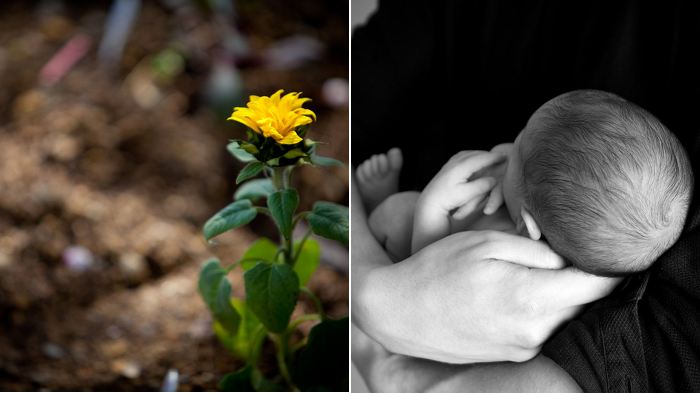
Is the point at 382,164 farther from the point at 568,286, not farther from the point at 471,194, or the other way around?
the point at 568,286

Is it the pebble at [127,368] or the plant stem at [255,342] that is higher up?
the plant stem at [255,342]

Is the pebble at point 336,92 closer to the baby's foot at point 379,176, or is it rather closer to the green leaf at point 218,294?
the baby's foot at point 379,176

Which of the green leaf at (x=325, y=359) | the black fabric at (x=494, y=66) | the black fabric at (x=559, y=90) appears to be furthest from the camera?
the green leaf at (x=325, y=359)

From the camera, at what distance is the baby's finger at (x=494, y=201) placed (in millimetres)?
651

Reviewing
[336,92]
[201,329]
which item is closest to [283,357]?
[201,329]

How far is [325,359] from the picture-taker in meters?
0.79

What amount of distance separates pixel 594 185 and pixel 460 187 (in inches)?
6.3

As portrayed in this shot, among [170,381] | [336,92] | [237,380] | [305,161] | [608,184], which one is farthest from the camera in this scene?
[336,92]

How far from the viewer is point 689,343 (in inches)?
20.1

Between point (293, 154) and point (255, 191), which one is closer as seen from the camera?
point (293, 154)

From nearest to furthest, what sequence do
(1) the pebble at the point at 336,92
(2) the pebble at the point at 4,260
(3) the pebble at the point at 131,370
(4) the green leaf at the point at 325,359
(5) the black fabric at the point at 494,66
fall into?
(5) the black fabric at the point at 494,66 → (4) the green leaf at the point at 325,359 → (3) the pebble at the point at 131,370 → (2) the pebble at the point at 4,260 → (1) the pebble at the point at 336,92

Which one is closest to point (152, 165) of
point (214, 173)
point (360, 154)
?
point (214, 173)

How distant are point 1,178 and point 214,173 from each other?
514mm

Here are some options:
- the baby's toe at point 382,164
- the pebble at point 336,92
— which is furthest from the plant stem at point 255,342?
the pebble at point 336,92
